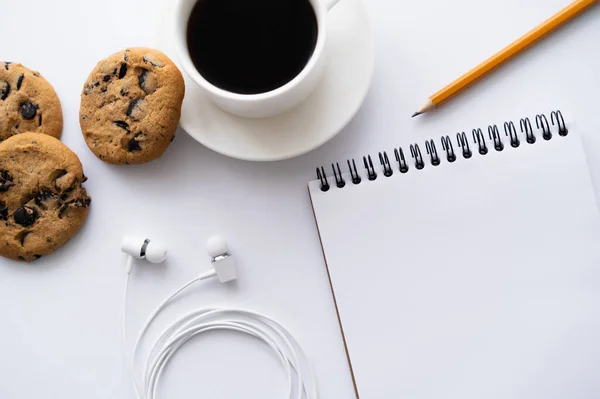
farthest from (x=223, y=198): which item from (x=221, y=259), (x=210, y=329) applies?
(x=210, y=329)

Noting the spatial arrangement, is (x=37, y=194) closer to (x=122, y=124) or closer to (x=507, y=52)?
(x=122, y=124)

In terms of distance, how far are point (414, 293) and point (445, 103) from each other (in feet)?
1.00

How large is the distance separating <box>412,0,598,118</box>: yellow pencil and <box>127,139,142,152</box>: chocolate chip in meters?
0.44

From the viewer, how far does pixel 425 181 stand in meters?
0.88

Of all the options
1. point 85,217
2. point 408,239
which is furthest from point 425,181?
point 85,217

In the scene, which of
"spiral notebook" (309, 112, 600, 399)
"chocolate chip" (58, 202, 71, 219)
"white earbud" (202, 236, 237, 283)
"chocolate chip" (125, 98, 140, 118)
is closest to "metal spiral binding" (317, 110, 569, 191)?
"spiral notebook" (309, 112, 600, 399)

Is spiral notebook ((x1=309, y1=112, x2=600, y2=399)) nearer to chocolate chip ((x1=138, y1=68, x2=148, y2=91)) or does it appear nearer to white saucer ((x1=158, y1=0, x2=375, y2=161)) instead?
white saucer ((x1=158, y1=0, x2=375, y2=161))

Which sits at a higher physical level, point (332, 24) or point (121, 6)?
point (121, 6)

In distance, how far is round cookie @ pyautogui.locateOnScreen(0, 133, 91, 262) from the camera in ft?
2.81

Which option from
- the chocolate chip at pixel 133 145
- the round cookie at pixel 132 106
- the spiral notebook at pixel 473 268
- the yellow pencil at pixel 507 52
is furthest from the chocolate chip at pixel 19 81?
the yellow pencil at pixel 507 52

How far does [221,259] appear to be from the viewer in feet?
2.84

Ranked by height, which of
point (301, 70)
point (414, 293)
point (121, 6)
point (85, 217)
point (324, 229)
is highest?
point (121, 6)

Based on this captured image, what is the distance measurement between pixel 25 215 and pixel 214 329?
1.12 ft

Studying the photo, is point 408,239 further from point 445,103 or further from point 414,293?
point 445,103
